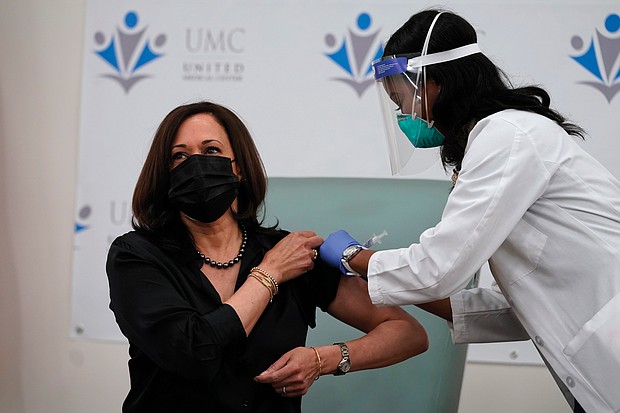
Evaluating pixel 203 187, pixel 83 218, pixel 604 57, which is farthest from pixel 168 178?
pixel 604 57

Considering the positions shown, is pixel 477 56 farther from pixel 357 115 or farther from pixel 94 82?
pixel 94 82

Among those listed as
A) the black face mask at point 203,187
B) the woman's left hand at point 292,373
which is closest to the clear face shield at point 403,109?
the black face mask at point 203,187

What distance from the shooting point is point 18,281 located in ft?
10.1

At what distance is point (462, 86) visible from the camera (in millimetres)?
1574

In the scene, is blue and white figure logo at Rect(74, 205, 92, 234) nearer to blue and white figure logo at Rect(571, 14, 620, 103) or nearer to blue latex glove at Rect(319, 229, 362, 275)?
blue latex glove at Rect(319, 229, 362, 275)

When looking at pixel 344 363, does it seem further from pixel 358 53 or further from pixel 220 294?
pixel 358 53

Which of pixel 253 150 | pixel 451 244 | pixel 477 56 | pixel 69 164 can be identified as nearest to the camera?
pixel 451 244

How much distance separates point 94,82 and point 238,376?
1.72 meters

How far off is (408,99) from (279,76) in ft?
4.13

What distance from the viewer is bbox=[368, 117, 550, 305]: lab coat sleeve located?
1389 millimetres

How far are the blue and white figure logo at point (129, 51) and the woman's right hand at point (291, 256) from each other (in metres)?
1.42

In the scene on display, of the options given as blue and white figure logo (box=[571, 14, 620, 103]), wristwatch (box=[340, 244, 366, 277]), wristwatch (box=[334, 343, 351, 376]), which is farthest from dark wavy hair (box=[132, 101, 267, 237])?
blue and white figure logo (box=[571, 14, 620, 103])

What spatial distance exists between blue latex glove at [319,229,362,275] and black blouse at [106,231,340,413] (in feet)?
0.32

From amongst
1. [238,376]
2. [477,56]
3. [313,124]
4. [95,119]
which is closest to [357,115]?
[313,124]
